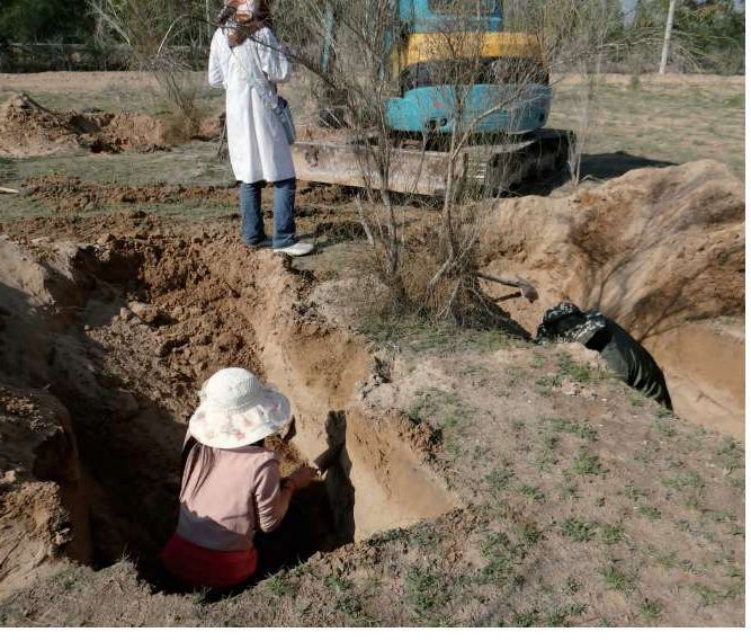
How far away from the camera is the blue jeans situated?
18.1 feet

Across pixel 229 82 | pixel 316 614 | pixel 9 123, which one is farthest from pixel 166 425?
pixel 9 123

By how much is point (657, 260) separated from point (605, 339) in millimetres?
1547

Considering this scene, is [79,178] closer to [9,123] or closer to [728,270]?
[9,123]

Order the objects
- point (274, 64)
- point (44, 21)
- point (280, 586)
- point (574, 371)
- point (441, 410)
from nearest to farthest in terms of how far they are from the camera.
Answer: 1. point (280, 586)
2. point (441, 410)
3. point (574, 371)
4. point (274, 64)
5. point (44, 21)

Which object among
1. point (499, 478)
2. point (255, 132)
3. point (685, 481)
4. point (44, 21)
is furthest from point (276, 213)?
point (44, 21)

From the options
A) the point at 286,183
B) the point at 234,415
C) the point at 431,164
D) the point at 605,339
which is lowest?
the point at 605,339

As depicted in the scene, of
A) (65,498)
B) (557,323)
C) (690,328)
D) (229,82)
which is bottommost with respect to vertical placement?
(690,328)

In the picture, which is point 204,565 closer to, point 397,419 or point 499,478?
point 397,419

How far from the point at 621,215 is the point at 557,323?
1.89 metres

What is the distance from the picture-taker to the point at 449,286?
4.51 meters

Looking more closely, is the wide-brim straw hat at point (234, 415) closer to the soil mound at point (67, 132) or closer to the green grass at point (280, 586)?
the green grass at point (280, 586)

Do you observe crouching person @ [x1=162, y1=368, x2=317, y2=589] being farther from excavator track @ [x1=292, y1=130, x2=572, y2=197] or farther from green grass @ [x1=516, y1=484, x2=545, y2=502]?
excavator track @ [x1=292, y1=130, x2=572, y2=197]

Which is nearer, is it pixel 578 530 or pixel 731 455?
pixel 578 530

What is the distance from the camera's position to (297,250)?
566 cm
